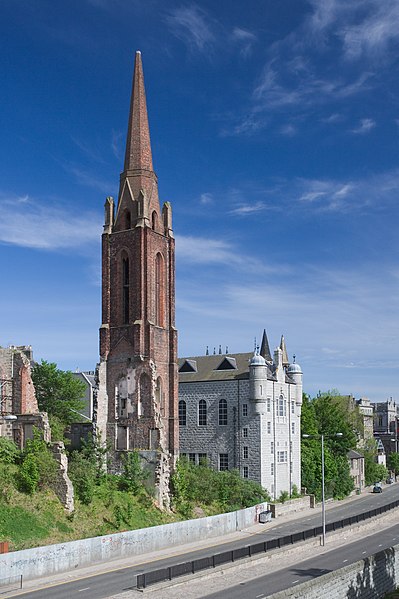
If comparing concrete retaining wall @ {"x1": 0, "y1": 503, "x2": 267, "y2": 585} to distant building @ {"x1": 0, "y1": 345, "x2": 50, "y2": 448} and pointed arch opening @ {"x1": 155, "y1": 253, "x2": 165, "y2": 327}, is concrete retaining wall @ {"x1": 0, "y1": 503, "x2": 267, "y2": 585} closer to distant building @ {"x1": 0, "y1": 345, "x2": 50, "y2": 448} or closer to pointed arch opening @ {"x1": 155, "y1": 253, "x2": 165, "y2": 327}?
distant building @ {"x1": 0, "y1": 345, "x2": 50, "y2": 448}

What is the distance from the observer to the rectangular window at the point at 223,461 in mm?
71312

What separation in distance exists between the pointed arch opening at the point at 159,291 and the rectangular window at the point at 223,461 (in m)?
16.9

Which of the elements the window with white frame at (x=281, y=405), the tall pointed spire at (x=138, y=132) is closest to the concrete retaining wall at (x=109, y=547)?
the window with white frame at (x=281, y=405)

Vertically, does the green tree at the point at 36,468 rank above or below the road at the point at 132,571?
above

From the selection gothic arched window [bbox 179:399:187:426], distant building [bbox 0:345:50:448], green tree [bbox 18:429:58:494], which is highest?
distant building [bbox 0:345:50:448]

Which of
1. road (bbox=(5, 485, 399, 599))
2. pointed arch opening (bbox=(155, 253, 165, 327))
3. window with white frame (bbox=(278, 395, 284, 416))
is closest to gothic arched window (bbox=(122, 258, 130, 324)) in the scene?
pointed arch opening (bbox=(155, 253, 165, 327))

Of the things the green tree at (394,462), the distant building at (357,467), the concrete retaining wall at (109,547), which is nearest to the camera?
the concrete retaining wall at (109,547)

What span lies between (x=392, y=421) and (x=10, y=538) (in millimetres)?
133560

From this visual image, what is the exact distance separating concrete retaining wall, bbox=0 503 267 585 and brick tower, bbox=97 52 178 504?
6073 millimetres

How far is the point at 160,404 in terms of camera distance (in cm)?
6181

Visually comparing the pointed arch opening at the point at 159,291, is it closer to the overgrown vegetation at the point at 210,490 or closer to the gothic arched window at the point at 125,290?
the gothic arched window at the point at 125,290

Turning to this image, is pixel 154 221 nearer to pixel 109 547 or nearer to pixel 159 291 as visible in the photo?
pixel 159 291

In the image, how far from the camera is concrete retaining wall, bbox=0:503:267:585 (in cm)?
3669

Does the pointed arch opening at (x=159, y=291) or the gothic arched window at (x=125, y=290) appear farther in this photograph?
the pointed arch opening at (x=159, y=291)
